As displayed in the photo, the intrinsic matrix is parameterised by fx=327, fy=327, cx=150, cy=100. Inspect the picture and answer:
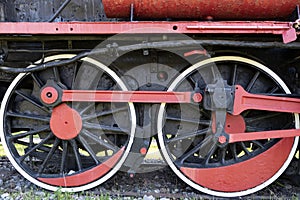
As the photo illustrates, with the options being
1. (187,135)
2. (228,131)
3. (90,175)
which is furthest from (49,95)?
(228,131)

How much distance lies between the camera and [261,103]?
2.96 metres

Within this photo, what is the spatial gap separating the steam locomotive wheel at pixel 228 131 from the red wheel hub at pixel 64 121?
0.79 meters

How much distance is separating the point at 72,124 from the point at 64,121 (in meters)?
0.08

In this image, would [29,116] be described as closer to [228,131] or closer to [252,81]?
[228,131]

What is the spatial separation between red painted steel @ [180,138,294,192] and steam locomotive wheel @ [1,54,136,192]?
736 millimetres

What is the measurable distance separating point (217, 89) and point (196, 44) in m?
0.44

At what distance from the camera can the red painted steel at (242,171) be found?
3.04 metres

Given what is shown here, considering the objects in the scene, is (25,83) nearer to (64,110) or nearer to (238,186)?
(64,110)

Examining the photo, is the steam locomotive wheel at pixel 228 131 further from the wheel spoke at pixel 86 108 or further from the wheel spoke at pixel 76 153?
the wheel spoke at pixel 76 153

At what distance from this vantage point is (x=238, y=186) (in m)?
3.06

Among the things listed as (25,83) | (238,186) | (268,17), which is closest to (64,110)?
(25,83)

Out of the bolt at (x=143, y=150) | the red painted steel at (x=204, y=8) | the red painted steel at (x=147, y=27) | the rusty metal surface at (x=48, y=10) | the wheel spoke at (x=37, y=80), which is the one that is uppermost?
the rusty metal surface at (x=48, y=10)

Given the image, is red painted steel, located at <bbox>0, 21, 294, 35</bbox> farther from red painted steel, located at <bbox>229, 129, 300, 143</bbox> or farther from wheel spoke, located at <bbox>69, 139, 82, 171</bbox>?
wheel spoke, located at <bbox>69, 139, 82, 171</bbox>

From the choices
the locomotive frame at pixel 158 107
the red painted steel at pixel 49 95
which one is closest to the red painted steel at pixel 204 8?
the locomotive frame at pixel 158 107
